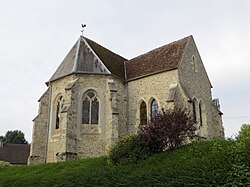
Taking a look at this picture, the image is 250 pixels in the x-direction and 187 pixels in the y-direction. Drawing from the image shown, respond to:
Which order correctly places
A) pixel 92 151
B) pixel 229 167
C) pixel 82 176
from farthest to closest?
1. pixel 92 151
2. pixel 82 176
3. pixel 229 167

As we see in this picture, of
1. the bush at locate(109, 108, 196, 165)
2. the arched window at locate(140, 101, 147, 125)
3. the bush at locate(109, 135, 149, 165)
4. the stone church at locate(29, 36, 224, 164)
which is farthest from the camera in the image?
the arched window at locate(140, 101, 147, 125)

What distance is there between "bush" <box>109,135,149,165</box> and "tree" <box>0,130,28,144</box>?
143 ft

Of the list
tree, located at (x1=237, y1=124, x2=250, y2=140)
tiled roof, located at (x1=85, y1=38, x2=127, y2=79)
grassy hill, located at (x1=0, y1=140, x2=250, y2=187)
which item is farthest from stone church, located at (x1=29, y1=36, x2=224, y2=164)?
grassy hill, located at (x1=0, y1=140, x2=250, y2=187)

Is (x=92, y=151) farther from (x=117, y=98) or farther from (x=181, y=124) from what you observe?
(x=181, y=124)

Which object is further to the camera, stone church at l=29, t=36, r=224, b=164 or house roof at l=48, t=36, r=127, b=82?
house roof at l=48, t=36, r=127, b=82

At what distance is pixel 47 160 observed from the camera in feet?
67.8

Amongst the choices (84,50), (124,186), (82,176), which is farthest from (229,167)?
(84,50)

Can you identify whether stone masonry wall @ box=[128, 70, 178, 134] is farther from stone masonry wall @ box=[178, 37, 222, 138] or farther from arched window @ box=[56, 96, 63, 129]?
arched window @ box=[56, 96, 63, 129]

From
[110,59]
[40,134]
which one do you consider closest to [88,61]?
[110,59]

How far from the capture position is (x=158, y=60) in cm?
2256

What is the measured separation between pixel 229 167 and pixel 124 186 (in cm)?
319

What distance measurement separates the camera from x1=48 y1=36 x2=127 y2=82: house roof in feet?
70.3

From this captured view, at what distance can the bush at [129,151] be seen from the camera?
11.7m

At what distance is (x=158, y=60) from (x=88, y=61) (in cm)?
553
